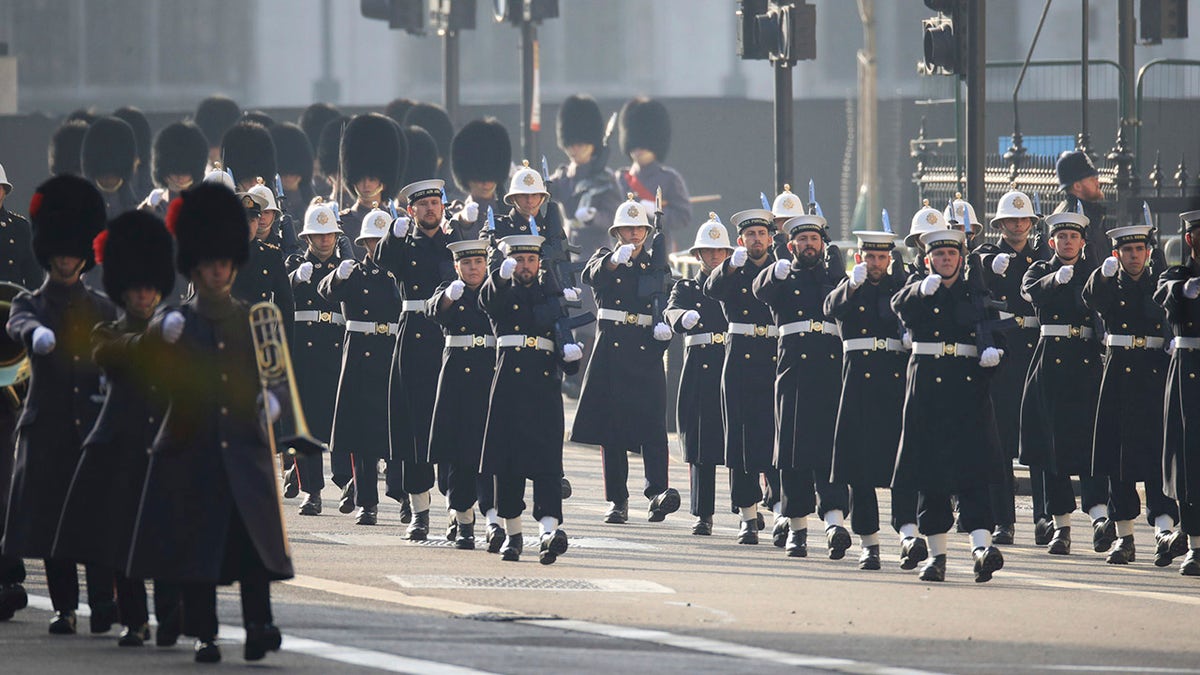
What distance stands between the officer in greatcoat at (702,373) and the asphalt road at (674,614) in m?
0.32

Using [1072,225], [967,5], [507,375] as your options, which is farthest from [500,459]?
[967,5]

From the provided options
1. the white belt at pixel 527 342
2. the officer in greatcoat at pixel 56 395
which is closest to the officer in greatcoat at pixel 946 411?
the white belt at pixel 527 342

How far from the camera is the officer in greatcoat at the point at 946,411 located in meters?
12.5

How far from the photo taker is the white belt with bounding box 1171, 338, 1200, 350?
12.9 meters

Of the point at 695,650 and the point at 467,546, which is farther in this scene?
the point at 467,546

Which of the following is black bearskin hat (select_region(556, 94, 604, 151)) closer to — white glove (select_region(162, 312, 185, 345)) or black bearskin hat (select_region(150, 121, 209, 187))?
black bearskin hat (select_region(150, 121, 209, 187))

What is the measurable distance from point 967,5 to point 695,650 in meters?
7.14

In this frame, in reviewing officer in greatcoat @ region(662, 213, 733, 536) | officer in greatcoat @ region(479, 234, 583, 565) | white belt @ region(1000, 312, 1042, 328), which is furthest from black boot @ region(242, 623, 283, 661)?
white belt @ region(1000, 312, 1042, 328)

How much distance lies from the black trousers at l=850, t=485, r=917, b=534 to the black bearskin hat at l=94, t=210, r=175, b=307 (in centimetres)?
391

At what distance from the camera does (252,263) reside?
14.5 meters

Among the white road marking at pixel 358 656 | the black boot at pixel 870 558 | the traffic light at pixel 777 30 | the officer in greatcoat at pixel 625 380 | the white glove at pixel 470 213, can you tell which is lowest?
the black boot at pixel 870 558

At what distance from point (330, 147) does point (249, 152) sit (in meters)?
2.09

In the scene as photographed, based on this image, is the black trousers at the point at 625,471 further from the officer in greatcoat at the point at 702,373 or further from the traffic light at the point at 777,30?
the traffic light at the point at 777,30

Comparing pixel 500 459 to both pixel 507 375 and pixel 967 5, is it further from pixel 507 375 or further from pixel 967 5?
pixel 967 5
